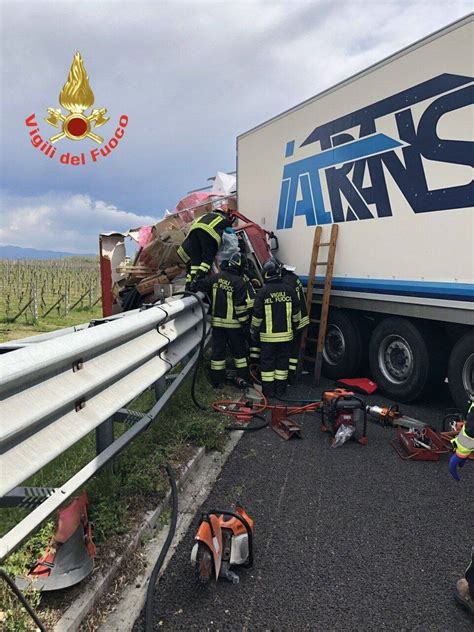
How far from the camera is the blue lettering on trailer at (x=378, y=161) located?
4129mm

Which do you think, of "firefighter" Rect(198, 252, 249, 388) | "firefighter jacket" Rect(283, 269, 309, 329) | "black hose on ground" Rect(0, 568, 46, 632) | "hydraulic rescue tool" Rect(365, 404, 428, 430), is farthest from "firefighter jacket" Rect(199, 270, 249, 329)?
"black hose on ground" Rect(0, 568, 46, 632)

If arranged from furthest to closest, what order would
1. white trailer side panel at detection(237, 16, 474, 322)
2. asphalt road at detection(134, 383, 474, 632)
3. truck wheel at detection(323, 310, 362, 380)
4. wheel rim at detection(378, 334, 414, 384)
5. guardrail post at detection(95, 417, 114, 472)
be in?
truck wheel at detection(323, 310, 362, 380) → wheel rim at detection(378, 334, 414, 384) → white trailer side panel at detection(237, 16, 474, 322) → guardrail post at detection(95, 417, 114, 472) → asphalt road at detection(134, 383, 474, 632)

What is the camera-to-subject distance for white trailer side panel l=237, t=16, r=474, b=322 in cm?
408

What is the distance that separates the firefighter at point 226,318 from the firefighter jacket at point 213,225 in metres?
0.88

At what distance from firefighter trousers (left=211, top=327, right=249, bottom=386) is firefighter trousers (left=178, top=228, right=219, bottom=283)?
1094mm

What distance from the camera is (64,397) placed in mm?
1812

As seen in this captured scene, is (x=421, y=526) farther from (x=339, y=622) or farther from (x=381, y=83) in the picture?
(x=381, y=83)

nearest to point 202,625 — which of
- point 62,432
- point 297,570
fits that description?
point 297,570

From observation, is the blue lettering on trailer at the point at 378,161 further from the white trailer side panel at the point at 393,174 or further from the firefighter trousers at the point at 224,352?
the firefighter trousers at the point at 224,352

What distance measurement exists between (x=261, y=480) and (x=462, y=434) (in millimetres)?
1462

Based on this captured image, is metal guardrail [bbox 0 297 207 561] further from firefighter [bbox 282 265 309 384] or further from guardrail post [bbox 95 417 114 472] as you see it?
firefighter [bbox 282 265 309 384]

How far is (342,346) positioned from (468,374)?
1.84 metres

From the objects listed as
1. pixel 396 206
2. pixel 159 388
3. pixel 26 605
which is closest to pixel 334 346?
pixel 396 206

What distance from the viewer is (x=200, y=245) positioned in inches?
259
